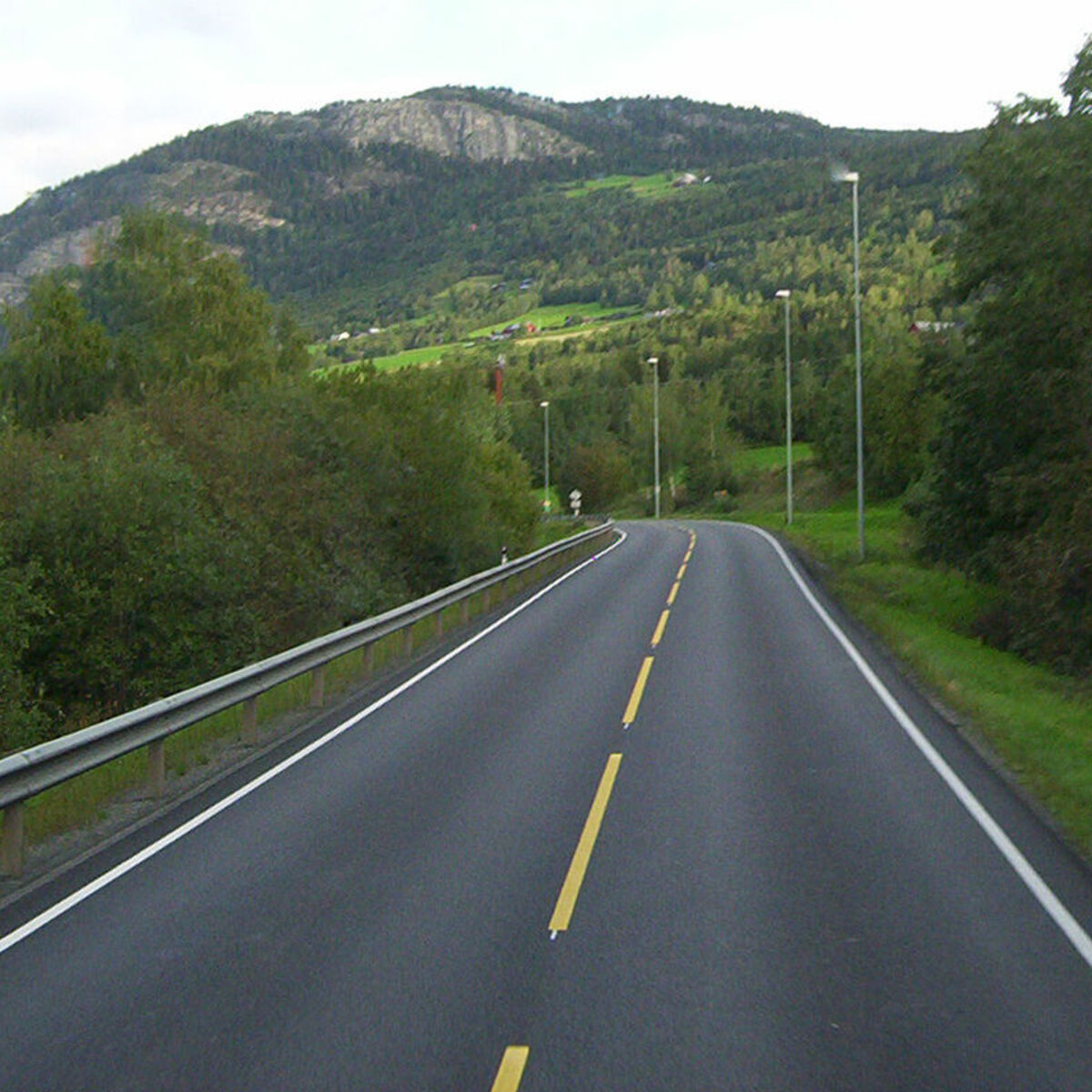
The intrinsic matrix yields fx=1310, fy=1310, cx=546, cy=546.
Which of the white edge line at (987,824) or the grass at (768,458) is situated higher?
the white edge line at (987,824)

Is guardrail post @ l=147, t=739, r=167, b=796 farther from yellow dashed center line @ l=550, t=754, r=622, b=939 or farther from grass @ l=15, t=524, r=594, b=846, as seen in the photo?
yellow dashed center line @ l=550, t=754, r=622, b=939

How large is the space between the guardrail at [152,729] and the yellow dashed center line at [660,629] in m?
4.06

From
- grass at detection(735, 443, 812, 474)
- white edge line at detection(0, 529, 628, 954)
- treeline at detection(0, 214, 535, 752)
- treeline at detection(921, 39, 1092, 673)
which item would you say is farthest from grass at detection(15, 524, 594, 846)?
grass at detection(735, 443, 812, 474)

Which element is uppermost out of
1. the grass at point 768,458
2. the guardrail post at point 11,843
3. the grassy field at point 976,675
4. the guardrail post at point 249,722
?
the guardrail post at point 11,843

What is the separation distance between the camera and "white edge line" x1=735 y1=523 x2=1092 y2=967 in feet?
23.2

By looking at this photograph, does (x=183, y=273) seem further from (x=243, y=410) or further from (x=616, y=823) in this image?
(x=616, y=823)

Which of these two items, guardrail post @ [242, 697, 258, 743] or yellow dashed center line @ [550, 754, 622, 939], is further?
guardrail post @ [242, 697, 258, 743]

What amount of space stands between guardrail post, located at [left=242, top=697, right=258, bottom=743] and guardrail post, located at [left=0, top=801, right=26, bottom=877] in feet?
14.5

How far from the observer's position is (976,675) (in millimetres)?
17375

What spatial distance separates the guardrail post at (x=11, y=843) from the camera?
8469 mm

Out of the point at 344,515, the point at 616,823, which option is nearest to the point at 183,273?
the point at 344,515

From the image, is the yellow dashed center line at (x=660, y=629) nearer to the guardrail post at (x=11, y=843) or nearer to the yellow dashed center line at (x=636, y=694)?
the yellow dashed center line at (x=636, y=694)

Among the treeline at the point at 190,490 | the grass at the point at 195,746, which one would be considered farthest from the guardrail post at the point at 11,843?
the treeline at the point at 190,490

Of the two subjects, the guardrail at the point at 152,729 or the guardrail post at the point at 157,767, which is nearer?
the guardrail at the point at 152,729
